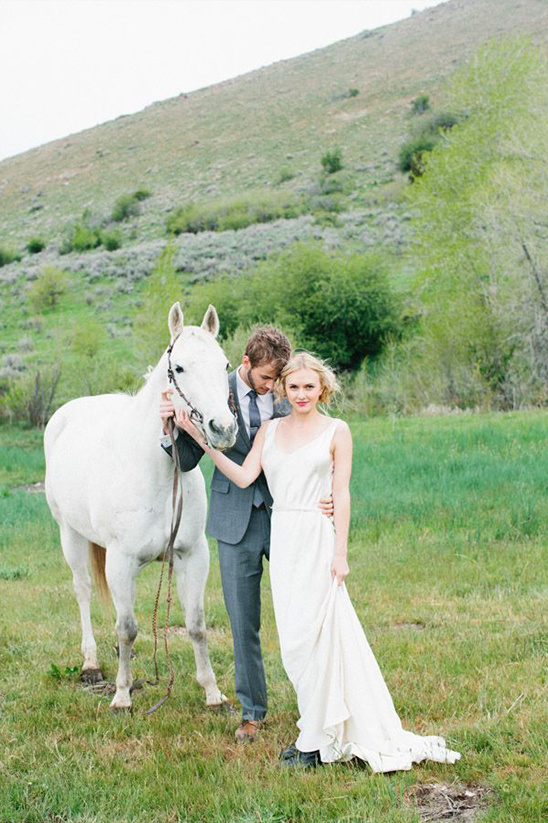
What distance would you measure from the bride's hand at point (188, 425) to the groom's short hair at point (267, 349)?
1.49 feet

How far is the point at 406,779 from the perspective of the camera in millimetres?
3668

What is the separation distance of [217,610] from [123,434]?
2788mm

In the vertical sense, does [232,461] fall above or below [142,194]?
below

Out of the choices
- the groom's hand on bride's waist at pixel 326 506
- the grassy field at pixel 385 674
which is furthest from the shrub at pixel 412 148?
the groom's hand on bride's waist at pixel 326 506

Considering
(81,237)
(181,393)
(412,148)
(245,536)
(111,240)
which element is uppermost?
(412,148)

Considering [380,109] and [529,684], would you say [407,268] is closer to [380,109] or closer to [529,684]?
[529,684]

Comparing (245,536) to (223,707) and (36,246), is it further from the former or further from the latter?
(36,246)

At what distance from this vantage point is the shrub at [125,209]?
53562 millimetres

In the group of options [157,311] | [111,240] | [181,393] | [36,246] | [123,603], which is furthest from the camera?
[36,246]

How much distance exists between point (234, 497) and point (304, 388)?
788 millimetres

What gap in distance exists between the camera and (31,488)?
48.9 ft

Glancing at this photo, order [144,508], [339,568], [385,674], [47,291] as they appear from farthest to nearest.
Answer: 1. [47,291]
2. [385,674]
3. [144,508]
4. [339,568]

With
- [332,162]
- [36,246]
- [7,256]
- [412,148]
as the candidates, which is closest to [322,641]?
[412,148]

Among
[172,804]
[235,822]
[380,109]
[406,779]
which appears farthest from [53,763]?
[380,109]
